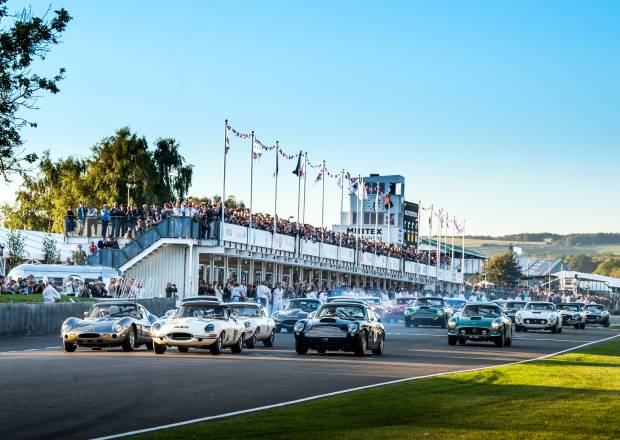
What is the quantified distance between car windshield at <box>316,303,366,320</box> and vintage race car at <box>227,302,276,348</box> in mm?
2686

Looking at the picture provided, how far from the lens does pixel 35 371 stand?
68.3 feet

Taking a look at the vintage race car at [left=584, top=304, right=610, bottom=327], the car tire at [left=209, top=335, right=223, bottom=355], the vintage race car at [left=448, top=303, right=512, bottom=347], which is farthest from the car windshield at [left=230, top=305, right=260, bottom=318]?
the vintage race car at [left=584, top=304, right=610, bottom=327]

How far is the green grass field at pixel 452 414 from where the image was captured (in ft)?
40.5

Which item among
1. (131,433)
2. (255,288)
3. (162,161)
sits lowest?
(131,433)

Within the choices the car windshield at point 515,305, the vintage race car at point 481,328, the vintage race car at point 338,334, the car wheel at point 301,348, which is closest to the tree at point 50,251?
the car windshield at point 515,305

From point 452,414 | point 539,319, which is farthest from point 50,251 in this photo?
point 452,414

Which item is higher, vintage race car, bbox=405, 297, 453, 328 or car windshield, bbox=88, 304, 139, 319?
vintage race car, bbox=405, 297, 453, 328

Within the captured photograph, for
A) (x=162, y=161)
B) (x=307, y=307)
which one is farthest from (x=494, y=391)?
(x=162, y=161)

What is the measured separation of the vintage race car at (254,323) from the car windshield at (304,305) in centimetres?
873

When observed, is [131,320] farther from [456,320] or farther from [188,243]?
[188,243]

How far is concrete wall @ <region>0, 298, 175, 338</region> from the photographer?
34969 millimetres

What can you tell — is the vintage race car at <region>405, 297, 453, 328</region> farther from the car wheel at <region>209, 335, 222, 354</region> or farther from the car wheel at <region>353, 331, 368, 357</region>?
the car wheel at <region>209, 335, 222, 354</region>

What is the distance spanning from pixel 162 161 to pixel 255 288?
36606mm

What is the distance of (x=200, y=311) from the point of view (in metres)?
28.3
